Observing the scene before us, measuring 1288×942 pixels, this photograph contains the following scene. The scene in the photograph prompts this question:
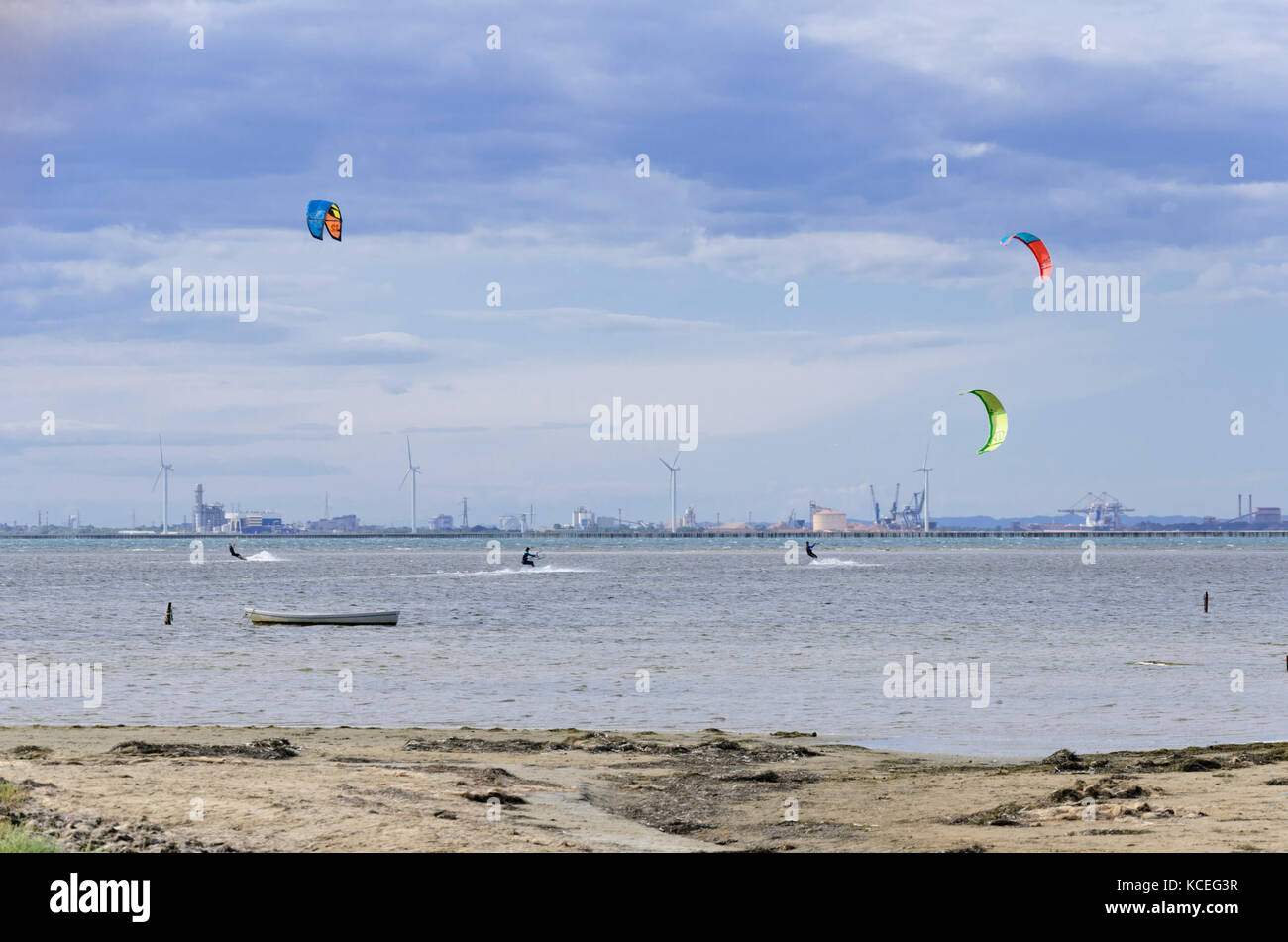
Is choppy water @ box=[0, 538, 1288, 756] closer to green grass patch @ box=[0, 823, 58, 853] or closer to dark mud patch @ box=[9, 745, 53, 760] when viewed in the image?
dark mud patch @ box=[9, 745, 53, 760]

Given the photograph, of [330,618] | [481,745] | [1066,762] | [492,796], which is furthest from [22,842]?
[330,618]

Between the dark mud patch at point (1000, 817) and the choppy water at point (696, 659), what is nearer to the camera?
the dark mud patch at point (1000, 817)

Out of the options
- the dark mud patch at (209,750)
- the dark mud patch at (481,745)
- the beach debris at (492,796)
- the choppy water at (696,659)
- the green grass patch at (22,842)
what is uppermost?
the green grass patch at (22,842)

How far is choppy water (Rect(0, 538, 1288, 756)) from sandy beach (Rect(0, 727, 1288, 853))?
3.76 metres

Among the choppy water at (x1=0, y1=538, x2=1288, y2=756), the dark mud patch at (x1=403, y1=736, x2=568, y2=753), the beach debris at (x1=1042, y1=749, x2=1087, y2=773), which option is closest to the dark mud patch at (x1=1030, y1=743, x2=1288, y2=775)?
the beach debris at (x1=1042, y1=749, x2=1087, y2=773)

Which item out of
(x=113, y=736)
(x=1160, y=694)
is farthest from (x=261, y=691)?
(x=1160, y=694)

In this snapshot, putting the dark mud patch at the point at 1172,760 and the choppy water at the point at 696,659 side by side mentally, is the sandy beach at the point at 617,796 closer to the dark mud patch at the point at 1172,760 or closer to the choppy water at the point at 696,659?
the dark mud patch at the point at 1172,760

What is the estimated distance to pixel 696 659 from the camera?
133 ft

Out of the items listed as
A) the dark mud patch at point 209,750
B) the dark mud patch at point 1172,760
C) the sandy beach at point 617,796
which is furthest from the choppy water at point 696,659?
the dark mud patch at point 209,750

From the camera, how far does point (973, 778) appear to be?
59.6 ft

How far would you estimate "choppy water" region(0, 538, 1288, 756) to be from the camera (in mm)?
26656

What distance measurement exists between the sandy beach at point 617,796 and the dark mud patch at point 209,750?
0.22ft

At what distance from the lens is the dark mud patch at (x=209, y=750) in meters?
19.1
